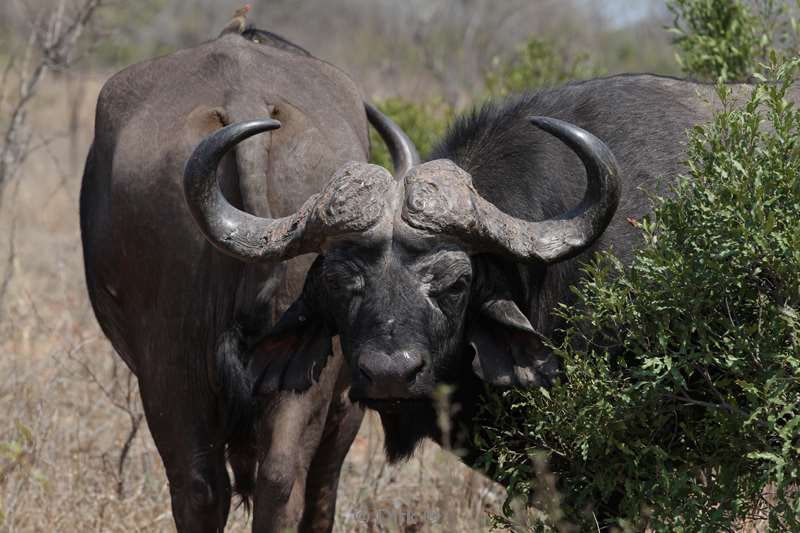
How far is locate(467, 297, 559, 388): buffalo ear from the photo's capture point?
11.4 ft

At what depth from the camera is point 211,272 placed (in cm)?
374

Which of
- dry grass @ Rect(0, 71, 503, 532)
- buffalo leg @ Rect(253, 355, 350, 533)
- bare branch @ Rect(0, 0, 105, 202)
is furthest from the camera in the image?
bare branch @ Rect(0, 0, 105, 202)

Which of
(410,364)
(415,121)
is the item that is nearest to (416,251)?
(410,364)

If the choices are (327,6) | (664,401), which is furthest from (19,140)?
(327,6)

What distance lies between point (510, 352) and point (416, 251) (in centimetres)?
47

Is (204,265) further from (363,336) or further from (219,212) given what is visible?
(363,336)

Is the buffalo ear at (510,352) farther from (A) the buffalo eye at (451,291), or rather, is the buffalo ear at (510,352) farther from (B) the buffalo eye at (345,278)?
(B) the buffalo eye at (345,278)

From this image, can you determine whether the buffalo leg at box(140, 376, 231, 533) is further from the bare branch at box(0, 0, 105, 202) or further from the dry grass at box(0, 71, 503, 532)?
the bare branch at box(0, 0, 105, 202)

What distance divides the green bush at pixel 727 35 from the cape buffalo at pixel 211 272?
1867 mm

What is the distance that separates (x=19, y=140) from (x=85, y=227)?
2.68 m

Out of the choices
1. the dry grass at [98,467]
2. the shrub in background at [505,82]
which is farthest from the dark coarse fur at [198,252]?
the shrub in background at [505,82]

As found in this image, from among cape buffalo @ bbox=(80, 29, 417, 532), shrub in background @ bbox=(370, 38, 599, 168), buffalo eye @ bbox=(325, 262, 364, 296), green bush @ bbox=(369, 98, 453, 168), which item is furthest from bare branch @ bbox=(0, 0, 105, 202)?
buffalo eye @ bbox=(325, 262, 364, 296)

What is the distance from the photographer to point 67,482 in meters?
4.93

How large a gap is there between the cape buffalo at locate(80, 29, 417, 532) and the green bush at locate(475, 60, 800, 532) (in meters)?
0.70
